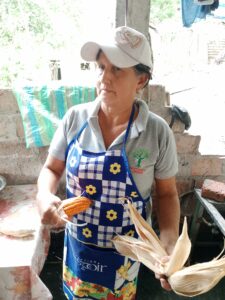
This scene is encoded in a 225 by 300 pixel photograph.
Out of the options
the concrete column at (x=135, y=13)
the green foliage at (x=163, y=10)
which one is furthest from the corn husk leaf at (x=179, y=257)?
the green foliage at (x=163, y=10)

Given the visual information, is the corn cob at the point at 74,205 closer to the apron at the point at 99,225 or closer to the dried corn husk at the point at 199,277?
the apron at the point at 99,225

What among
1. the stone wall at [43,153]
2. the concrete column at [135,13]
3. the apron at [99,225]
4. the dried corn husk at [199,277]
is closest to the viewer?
the dried corn husk at [199,277]

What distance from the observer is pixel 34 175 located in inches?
88.7

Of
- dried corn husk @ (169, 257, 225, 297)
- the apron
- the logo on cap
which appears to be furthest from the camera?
the apron

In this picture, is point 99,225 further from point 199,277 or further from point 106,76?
point 106,76

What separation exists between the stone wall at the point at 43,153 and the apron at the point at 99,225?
0.86 meters

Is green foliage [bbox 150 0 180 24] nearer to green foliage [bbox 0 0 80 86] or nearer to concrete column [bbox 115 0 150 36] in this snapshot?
concrete column [bbox 115 0 150 36]

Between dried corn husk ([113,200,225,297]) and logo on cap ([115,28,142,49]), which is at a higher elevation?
logo on cap ([115,28,142,49])

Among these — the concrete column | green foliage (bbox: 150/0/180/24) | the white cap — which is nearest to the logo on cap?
the white cap

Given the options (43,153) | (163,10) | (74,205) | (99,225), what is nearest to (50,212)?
(74,205)

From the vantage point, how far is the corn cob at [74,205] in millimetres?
1233

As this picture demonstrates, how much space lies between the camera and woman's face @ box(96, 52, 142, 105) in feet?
3.80

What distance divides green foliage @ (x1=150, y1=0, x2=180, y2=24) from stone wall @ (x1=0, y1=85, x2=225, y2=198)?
60 cm

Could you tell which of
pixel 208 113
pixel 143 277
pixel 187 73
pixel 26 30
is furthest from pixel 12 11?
pixel 143 277
